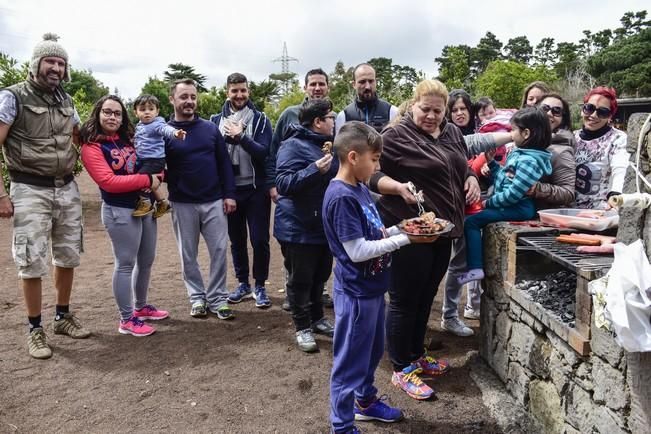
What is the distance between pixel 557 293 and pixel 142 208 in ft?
10.0

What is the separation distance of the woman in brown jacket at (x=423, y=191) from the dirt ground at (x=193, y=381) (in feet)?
1.09

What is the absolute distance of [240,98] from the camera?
4.70m

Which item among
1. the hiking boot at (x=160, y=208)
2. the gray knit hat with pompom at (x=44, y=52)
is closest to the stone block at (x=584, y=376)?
the hiking boot at (x=160, y=208)

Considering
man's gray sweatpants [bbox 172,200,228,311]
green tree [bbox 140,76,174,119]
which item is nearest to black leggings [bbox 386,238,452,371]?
man's gray sweatpants [bbox 172,200,228,311]

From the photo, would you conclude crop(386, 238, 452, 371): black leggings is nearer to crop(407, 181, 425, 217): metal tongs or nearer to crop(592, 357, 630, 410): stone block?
crop(407, 181, 425, 217): metal tongs

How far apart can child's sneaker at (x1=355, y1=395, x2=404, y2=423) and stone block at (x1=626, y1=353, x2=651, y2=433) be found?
1253 millimetres

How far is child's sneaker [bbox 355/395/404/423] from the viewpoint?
9.57 ft

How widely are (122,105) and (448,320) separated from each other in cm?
318

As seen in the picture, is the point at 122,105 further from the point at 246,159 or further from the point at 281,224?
the point at 281,224

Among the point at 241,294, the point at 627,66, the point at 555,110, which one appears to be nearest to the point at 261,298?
the point at 241,294

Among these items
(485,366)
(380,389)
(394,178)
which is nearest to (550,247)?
(394,178)

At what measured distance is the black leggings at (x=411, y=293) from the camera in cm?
304

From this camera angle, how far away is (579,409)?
242cm

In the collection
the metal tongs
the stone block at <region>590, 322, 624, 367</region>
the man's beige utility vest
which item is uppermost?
the man's beige utility vest
